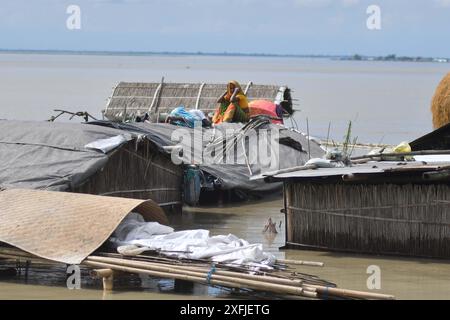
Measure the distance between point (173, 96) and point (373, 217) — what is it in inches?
411

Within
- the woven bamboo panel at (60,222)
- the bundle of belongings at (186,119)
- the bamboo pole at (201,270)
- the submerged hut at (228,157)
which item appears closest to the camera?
the bamboo pole at (201,270)

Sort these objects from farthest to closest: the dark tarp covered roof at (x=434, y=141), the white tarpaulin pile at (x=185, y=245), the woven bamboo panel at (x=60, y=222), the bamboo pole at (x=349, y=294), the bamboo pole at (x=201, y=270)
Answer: the dark tarp covered roof at (x=434, y=141) → the woven bamboo panel at (x=60, y=222) → the white tarpaulin pile at (x=185, y=245) → the bamboo pole at (x=201, y=270) → the bamboo pole at (x=349, y=294)

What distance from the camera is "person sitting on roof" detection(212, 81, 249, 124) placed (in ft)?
49.6

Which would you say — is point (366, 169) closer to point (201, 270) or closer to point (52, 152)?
point (201, 270)

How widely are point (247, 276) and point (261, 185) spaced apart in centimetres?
638

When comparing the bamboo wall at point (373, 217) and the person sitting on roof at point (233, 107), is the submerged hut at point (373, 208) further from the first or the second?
the person sitting on roof at point (233, 107)

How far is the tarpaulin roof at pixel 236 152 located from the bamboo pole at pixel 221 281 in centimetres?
413

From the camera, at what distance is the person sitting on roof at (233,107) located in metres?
15.1

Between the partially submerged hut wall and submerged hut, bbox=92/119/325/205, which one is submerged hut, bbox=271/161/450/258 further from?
submerged hut, bbox=92/119/325/205

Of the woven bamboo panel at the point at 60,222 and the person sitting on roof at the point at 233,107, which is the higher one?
the person sitting on roof at the point at 233,107

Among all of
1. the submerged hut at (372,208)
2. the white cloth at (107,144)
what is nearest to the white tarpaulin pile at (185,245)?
the submerged hut at (372,208)

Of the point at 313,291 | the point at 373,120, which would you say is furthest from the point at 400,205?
the point at 373,120

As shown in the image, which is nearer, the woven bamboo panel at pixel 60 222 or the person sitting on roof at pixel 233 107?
the woven bamboo panel at pixel 60 222

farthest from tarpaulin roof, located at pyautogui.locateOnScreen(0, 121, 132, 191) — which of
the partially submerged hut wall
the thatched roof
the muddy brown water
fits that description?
the thatched roof
